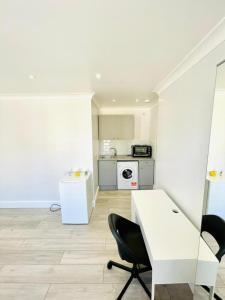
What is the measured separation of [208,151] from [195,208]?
0.64 metres

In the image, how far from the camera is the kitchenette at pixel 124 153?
4129 mm

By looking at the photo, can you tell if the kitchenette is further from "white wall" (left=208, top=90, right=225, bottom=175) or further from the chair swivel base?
"white wall" (left=208, top=90, right=225, bottom=175)

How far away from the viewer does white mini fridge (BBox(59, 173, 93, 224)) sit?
2.60m

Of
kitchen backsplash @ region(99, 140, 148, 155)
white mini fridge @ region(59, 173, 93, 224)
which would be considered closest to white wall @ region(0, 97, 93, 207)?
white mini fridge @ region(59, 173, 93, 224)

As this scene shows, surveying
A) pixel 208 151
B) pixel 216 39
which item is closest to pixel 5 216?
pixel 208 151

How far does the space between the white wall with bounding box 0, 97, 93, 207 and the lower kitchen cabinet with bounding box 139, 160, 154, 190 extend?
1621 millimetres

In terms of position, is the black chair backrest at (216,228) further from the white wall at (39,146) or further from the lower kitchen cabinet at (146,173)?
the lower kitchen cabinet at (146,173)

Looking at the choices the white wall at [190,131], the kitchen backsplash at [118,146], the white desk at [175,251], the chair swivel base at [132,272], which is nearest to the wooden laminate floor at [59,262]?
the chair swivel base at [132,272]

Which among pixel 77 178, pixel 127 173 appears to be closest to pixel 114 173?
pixel 127 173

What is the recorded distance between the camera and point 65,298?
1.46 metres

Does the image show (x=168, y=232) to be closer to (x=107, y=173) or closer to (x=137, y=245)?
(x=137, y=245)

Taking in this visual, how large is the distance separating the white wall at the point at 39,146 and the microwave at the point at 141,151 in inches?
66.5

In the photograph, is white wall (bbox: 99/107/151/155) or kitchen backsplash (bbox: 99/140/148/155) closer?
white wall (bbox: 99/107/151/155)

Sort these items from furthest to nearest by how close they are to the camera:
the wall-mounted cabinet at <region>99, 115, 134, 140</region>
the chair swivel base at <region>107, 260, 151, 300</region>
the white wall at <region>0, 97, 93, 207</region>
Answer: the wall-mounted cabinet at <region>99, 115, 134, 140</region>
the white wall at <region>0, 97, 93, 207</region>
the chair swivel base at <region>107, 260, 151, 300</region>
